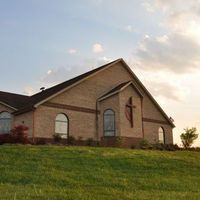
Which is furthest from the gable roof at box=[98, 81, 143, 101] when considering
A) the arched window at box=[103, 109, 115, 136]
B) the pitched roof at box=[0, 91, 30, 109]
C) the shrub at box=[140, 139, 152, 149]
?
the pitched roof at box=[0, 91, 30, 109]

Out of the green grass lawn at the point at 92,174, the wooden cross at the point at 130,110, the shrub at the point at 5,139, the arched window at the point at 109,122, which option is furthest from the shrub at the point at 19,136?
the wooden cross at the point at 130,110

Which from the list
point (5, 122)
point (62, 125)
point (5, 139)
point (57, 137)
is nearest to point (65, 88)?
point (62, 125)

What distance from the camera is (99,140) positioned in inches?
1328

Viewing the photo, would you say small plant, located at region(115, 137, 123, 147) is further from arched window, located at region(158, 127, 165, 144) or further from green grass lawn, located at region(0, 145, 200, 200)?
Answer: arched window, located at region(158, 127, 165, 144)

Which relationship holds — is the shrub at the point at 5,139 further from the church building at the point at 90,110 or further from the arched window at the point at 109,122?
the arched window at the point at 109,122

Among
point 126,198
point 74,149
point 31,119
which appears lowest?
point 126,198

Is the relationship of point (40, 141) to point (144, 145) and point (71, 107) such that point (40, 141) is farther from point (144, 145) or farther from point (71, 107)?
point (144, 145)

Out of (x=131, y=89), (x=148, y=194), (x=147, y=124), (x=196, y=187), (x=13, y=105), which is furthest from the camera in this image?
(x=147, y=124)

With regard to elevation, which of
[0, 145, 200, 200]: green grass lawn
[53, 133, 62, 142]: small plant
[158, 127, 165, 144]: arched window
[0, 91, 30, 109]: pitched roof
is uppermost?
[0, 91, 30, 109]: pitched roof

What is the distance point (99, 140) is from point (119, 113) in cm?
278

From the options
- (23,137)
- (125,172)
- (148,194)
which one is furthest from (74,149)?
(148,194)

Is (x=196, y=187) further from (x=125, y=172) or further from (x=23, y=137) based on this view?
(x=23, y=137)

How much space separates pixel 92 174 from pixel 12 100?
18637 mm

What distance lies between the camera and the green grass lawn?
13.6 metres
